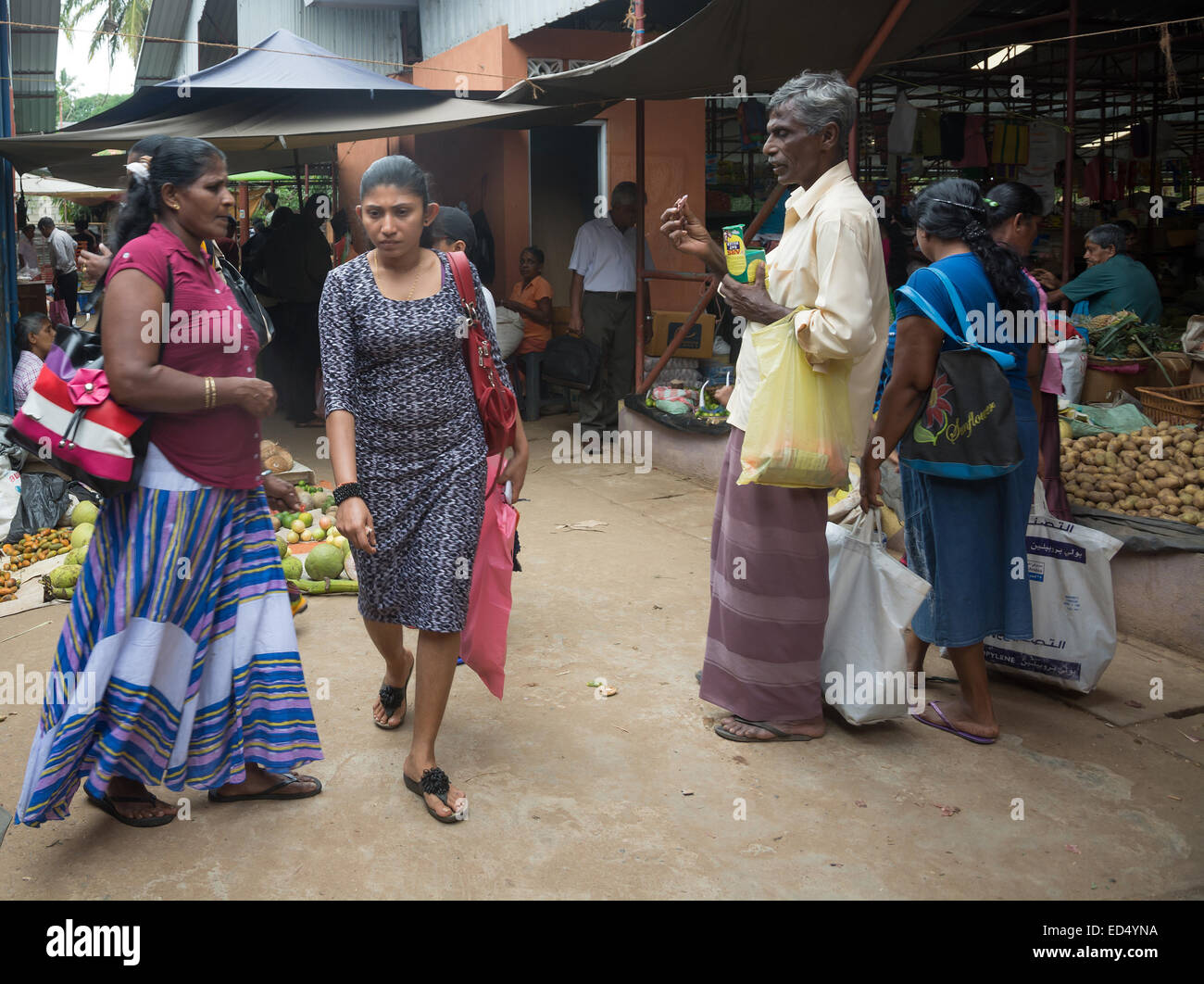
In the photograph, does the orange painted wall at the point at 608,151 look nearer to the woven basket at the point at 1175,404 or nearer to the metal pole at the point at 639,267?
the metal pole at the point at 639,267

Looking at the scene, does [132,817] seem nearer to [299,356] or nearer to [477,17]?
[299,356]

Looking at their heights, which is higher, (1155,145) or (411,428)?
(1155,145)

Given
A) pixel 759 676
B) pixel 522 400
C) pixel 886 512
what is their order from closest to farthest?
pixel 759 676 → pixel 886 512 → pixel 522 400

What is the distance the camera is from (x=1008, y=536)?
143 inches

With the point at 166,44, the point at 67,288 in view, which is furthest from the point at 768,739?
the point at 166,44

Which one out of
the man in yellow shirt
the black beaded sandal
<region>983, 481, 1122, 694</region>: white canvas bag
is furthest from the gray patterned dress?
<region>983, 481, 1122, 694</region>: white canvas bag

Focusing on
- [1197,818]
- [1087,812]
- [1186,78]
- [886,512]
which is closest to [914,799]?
[1087,812]

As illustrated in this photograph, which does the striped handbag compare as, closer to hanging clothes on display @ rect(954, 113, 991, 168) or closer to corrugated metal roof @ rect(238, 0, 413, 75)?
hanging clothes on display @ rect(954, 113, 991, 168)

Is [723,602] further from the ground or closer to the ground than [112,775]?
further from the ground

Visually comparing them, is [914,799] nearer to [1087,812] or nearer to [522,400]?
[1087,812]

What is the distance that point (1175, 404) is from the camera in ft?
19.4

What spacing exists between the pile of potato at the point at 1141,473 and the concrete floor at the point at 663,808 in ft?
2.25

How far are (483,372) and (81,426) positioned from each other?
Result: 1.10 m
